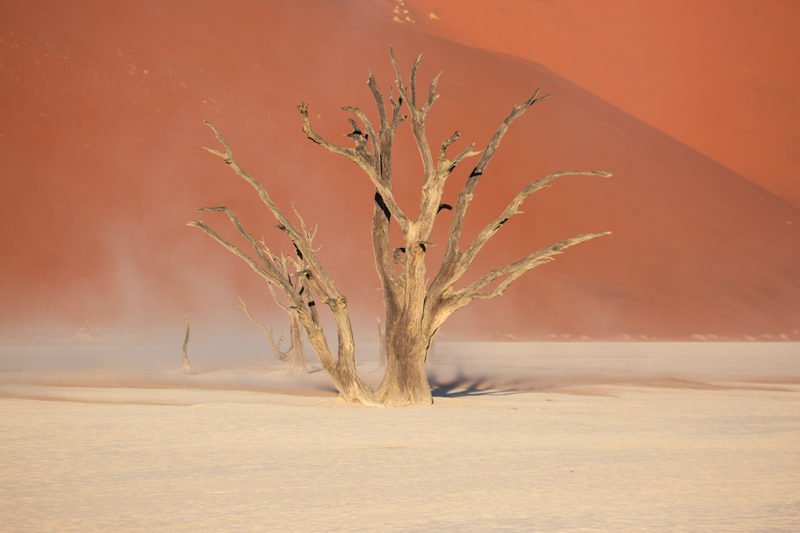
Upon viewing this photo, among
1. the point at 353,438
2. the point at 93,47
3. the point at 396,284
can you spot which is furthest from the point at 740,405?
the point at 93,47

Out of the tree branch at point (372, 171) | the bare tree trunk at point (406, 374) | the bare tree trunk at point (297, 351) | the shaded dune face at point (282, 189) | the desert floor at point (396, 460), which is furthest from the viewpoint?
the shaded dune face at point (282, 189)

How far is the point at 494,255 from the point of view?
48812mm

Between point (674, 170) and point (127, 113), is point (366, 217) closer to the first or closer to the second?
point (127, 113)

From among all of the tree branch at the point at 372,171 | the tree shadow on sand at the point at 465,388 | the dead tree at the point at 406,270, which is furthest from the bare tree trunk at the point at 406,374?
the tree shadow on sand at the point at 465,388

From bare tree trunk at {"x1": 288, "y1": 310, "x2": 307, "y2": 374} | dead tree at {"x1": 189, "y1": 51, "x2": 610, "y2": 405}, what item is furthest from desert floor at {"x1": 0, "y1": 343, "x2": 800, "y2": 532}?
bare tree trunk at {"x1": 288, "y1": 310, "x2": 307, "y2": 374}

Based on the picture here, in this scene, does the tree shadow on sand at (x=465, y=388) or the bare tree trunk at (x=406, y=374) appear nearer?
the bare tree trunk at (x=406, y=374)

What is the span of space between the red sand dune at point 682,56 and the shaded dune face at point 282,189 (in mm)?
5543

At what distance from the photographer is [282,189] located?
48031mm

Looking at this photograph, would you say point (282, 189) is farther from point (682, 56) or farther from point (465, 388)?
point (682, 56)

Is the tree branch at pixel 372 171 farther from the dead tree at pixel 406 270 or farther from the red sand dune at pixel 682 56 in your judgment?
the red sand dune at pixel 682 56

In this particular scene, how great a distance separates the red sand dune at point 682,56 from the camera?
66250 mm

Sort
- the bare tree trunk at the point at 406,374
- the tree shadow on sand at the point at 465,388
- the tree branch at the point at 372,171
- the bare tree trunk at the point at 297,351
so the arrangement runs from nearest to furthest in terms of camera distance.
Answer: the tree branch at the point at 372,171
the bare tree trunk at the point at 406,374
the tree shadow on sand at the point at 465,388
the bare tree trunk at the point at 297,351

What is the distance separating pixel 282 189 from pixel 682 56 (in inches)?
1241

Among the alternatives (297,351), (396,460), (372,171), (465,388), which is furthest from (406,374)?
(297,351)
